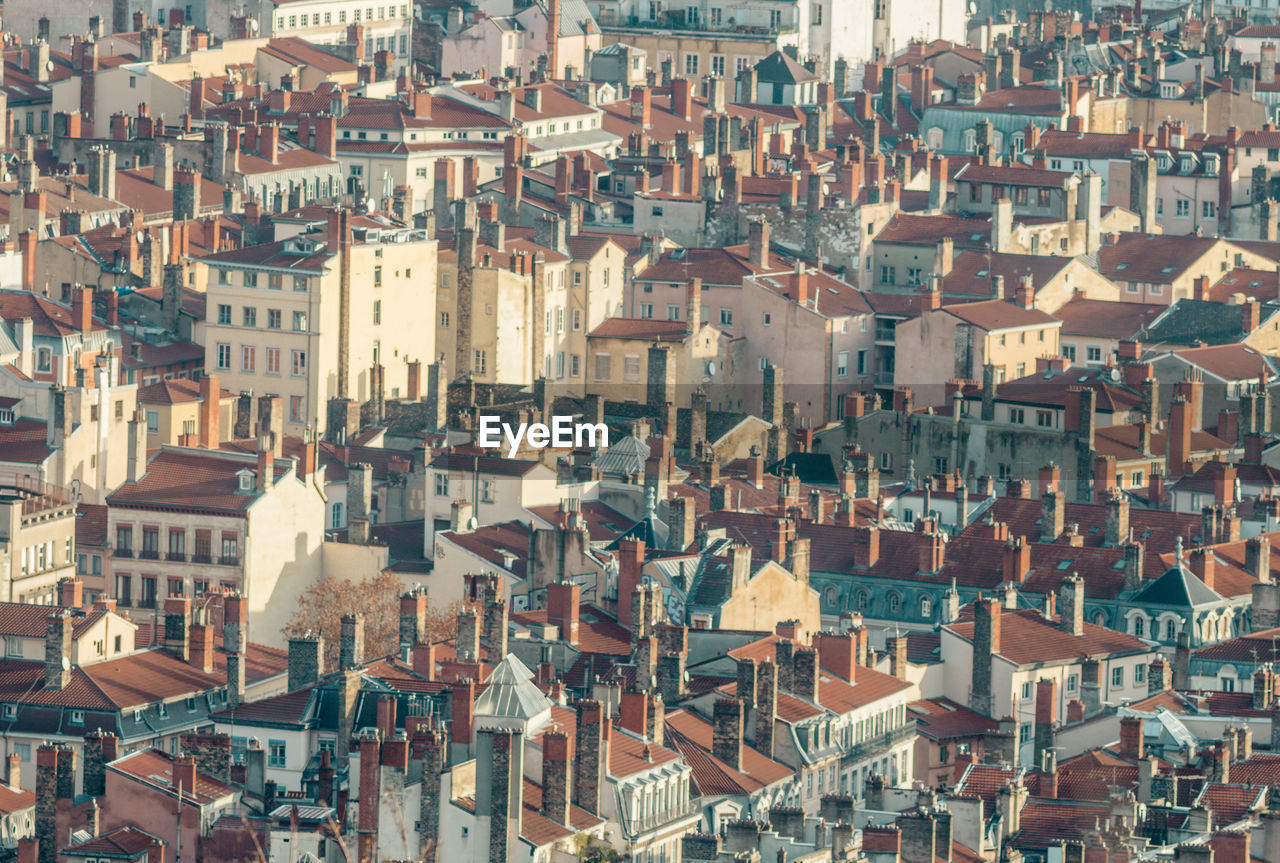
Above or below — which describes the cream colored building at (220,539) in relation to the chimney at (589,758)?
above

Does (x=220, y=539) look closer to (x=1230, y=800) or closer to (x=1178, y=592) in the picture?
(x=1178, y=592)

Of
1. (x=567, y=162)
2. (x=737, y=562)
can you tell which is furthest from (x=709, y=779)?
(x=567, y=162)

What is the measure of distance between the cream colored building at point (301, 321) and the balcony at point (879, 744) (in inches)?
1567

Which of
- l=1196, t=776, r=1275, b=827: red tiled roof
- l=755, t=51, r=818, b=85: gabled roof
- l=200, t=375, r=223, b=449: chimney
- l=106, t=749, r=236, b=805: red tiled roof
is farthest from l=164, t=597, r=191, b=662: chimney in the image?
l=755, t=51, r=818, b=85: gabled roof

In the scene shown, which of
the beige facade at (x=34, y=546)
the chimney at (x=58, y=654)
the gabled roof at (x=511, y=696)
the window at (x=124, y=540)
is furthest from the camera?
the window at (x=124, y=540)

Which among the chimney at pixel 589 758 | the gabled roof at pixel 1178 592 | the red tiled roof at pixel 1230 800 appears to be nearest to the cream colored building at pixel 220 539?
the gabled roof at pixel 1178 592

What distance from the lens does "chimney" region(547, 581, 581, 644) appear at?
96438 mm

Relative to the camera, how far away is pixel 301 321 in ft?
438

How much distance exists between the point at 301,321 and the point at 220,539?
74.9 ft

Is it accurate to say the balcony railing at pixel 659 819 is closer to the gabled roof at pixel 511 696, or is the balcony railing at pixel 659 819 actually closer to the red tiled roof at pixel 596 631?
the gabled roof at pixel 511 696

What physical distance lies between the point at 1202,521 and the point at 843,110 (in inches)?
3192

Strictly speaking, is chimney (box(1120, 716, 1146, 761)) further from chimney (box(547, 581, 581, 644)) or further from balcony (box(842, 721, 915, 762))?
chimney (box(547, 581, 581, 644))

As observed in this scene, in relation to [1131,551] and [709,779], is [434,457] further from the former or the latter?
[709,779]

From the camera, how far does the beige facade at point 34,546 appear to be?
108m
